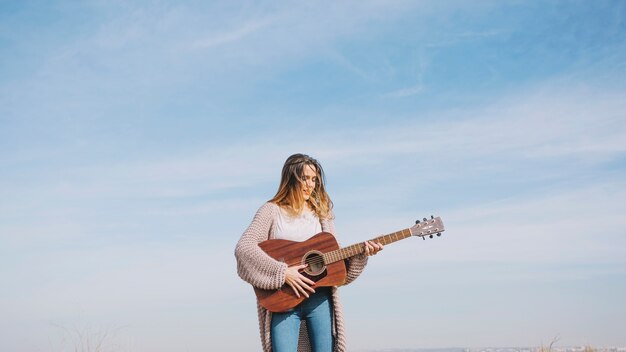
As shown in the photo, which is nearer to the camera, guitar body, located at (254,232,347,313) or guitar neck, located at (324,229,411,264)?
guitar body, located at (254,232,347,313)

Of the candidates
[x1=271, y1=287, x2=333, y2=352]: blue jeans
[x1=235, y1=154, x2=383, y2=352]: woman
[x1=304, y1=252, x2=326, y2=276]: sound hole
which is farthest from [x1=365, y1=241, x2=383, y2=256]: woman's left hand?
[x1=271, y1=287, x2=333, y2=352]: blue jeans

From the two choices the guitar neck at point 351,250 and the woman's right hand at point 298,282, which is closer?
the woman's right hand at point 298,282

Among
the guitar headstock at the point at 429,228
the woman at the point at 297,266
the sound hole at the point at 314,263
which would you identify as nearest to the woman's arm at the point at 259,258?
the woman at the point at 297,266

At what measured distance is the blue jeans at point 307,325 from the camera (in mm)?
4246

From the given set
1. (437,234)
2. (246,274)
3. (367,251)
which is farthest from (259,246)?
(437,234)

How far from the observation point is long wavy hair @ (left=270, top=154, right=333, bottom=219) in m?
4.64

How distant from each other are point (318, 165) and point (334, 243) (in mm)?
652

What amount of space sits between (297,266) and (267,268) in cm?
23

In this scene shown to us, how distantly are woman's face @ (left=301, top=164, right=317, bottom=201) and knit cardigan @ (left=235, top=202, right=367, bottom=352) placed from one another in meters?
0.25

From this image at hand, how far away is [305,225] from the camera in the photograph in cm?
463

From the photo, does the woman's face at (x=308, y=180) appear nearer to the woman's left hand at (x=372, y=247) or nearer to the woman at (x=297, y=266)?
the woman at (x=297, y=266)

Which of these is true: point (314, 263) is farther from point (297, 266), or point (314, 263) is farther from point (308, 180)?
point (308, 180)

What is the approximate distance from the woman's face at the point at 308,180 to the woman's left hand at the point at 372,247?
0.61 metres

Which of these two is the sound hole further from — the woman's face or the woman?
the woman's face
